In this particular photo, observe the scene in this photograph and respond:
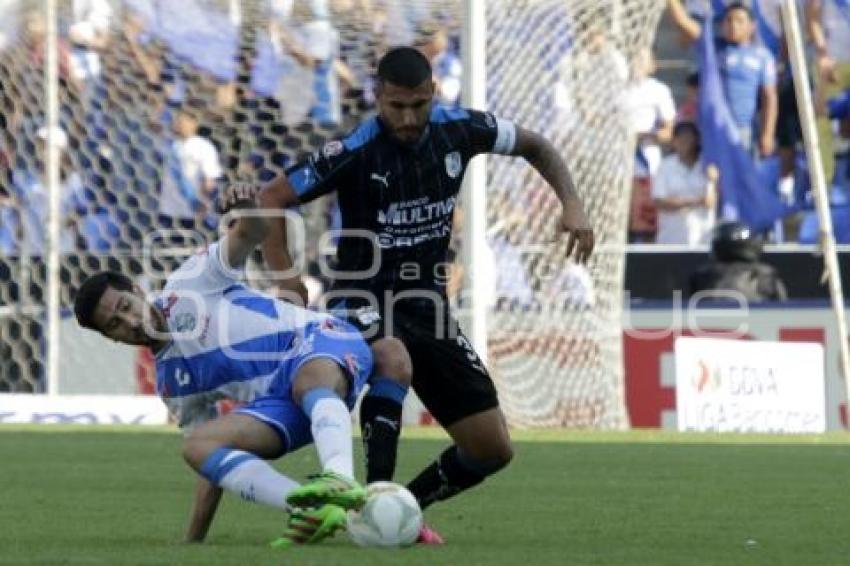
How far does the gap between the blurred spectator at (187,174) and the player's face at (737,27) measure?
5039 mm

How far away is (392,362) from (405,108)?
965mm

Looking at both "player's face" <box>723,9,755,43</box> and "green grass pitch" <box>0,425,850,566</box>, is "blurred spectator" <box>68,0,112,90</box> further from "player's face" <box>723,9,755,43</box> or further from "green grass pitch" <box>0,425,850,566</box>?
"player's face" <box>723,9,755,43</box>

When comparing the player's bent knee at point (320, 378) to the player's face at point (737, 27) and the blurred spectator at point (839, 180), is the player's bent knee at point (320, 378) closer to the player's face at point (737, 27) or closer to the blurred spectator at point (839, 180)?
the blurred spectator at point (839, 180)

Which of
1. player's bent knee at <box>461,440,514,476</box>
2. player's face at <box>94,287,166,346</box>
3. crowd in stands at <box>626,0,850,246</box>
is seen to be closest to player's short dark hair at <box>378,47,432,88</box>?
player's face at <box>94,287,166,346</box>

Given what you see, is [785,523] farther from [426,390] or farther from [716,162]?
[716,162]

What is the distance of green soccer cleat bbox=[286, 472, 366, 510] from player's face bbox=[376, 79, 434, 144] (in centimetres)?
167

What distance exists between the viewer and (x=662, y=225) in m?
20.2

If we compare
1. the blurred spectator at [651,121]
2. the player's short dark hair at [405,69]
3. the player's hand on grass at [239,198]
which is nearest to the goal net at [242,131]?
the blurred spectator at [651,121]

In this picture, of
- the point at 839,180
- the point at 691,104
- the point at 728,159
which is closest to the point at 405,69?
the point at 728,159

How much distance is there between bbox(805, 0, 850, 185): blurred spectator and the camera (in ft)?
67.9

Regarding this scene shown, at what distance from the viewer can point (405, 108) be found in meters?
8.21

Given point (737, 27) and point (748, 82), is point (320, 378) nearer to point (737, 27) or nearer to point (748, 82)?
point (748, 82)

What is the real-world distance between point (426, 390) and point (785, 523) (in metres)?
1.54

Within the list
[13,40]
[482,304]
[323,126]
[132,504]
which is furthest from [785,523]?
[13,40]
